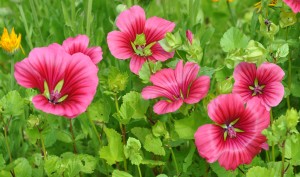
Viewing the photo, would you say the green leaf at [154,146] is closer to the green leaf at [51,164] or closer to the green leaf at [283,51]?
the green leaf at [51,164]

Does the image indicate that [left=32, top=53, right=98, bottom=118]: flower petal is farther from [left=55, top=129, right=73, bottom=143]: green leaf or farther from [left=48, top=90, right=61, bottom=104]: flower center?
[left=55, top=129, right=73, bottom=143]: green leaf

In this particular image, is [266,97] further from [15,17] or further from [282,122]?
[15,17]

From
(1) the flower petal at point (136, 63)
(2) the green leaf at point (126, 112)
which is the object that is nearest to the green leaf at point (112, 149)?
(2) the green leaf at point (126, 112)

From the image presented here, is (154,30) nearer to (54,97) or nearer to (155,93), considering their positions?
(155,93)

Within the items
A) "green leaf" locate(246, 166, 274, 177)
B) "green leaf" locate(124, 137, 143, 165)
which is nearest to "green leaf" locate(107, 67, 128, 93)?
"green leaf" locate(124, 137, 143, 165)

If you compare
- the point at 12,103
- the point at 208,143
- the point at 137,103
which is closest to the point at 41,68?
the point at 12,103

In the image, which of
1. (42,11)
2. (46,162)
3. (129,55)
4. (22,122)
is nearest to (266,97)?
(129,55)
